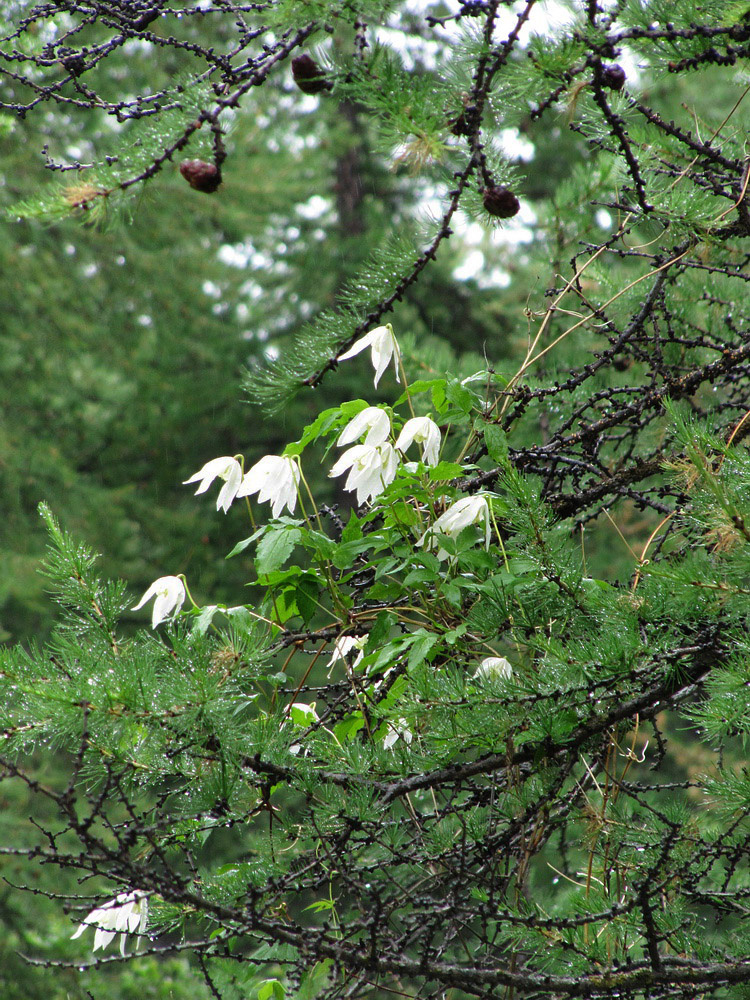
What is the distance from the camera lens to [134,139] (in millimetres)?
1747

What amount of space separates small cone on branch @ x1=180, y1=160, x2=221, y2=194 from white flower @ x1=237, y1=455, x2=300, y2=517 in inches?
21.7

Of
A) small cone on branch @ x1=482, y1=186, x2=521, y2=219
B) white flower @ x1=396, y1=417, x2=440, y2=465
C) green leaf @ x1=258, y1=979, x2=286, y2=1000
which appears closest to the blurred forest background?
green leaf @ x1=258, y1=979, x2=286, y2=1000

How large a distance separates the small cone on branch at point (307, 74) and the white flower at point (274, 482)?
0.75 meters

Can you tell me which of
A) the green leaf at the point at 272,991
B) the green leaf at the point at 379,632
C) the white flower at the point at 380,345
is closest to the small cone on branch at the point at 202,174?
the white flower at the point at 380,345

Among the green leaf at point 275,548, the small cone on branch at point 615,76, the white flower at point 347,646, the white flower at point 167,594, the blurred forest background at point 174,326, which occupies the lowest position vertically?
the blurred forest background at point 174,326

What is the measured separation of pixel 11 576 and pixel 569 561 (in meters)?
5.40

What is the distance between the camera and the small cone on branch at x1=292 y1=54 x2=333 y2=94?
174cm

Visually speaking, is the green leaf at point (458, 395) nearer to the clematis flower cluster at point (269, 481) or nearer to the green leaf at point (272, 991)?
the clematis flower cluster at point (269, 481)

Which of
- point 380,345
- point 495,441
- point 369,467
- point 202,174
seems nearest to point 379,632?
point 369,467

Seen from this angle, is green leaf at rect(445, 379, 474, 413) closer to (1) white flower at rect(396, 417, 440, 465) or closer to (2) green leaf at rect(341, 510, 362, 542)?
(1) white flower at rect(396, 417, 440, 465)

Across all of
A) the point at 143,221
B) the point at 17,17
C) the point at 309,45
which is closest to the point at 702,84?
the point at 143,221

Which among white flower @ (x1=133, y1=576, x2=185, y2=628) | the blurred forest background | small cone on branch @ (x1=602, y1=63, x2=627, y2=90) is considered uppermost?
small cone on branch @ (x1=602, y1=63, x2=627, y2=90)

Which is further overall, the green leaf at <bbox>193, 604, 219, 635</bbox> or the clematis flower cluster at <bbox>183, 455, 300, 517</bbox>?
the clematis flower cluster at <bbox>183, 455, 300, 517</bbox>

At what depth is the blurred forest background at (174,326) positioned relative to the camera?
6484mm
